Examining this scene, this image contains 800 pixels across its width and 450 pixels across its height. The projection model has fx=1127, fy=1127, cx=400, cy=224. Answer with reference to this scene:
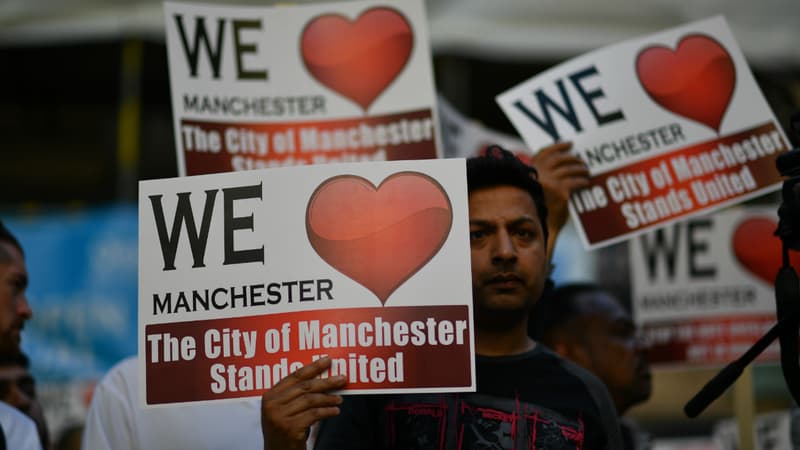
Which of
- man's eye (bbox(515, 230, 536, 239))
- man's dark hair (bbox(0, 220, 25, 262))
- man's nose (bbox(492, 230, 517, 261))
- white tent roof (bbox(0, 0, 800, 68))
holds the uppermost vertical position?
white tent roof (bbox(0, 0, 800, 68))

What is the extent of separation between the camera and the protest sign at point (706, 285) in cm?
434

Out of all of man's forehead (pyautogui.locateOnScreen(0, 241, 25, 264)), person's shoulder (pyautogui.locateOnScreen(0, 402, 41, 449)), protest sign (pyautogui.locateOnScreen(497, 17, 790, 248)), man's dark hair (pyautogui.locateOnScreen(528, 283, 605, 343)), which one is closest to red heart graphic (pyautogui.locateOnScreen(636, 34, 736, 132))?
protest sign (pyautogui.locateOnScreen(497, 17, 790, 248))

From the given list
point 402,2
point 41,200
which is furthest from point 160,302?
point 41,200

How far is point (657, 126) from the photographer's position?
3225 mm

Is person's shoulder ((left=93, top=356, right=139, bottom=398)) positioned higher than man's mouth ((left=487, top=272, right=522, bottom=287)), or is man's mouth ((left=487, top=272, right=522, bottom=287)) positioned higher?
man's mouth ((left=487, top=272, right=522, bottom=287))

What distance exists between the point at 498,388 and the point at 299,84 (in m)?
1.41

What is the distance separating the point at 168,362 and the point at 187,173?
1001mm

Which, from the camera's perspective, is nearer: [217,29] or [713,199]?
[713,199]

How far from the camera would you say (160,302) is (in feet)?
7.92

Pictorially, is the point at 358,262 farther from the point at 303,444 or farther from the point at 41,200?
the point at 41,200

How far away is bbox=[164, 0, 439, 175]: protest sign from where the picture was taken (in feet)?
11.1

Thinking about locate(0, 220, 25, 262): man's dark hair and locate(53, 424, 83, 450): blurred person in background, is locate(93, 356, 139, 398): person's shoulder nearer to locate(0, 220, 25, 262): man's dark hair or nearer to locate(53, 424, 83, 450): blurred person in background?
locate(0, 220, 25, 262): man's dark hair

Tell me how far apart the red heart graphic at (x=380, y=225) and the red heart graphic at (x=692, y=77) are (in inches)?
45.2

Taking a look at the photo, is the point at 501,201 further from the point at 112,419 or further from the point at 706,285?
the point at 706,285
